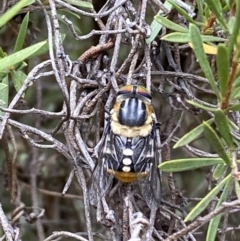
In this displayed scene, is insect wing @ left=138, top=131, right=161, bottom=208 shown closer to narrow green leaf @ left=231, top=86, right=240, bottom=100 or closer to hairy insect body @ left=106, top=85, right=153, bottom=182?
hairy insect body @ left=106, top=85, right=153, bottom=182

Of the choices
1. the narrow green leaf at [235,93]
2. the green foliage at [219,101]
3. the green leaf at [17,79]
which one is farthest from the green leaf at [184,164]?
the green leaf at [17,79]

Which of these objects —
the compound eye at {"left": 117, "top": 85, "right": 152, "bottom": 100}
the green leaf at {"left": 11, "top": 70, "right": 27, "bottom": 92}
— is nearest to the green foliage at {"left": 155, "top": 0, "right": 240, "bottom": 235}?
the compound eye at {"left": 117, "top": 85, "right": 152, "bottom": 100}

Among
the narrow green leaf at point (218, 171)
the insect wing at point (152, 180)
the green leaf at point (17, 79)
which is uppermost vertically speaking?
the green leaf at point (17, 79)

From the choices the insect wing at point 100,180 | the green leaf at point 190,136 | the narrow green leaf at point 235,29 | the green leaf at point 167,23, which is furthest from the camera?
the insect wing at point 100,180

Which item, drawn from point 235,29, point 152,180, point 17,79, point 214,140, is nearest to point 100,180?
point 152,180

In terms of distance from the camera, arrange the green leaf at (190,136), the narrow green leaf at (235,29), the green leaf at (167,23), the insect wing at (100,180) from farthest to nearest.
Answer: the insect wing at (100,180) < the green leaf at (167,23) < the green leaf at (190,136) < the narrow green leaf at (235,29)

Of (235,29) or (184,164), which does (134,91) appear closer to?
(184,164)

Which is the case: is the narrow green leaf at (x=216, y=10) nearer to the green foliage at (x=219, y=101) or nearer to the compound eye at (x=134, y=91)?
the green foliage at (x=219, y=101)
